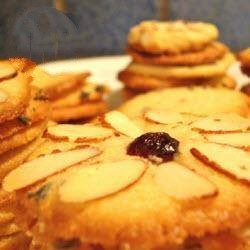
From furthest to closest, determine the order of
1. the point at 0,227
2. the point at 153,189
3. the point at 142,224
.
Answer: the point at 0,227 < the point at 153,189 < the point at 142,224

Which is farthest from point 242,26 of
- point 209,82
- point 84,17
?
point 209,82

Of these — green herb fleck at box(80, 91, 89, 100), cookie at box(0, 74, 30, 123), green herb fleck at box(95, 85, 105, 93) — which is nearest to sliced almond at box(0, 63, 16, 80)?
cookie at box(0, 74, 30, 123)

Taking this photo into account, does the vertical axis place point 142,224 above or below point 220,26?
above

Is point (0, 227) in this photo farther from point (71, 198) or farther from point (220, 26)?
point (220, 26)

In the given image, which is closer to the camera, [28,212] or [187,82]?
[28,212]

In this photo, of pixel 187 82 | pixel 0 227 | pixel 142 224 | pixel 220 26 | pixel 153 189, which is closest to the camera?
pixel 142 224

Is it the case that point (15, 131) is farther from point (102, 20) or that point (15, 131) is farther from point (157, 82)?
point (102, 20)
